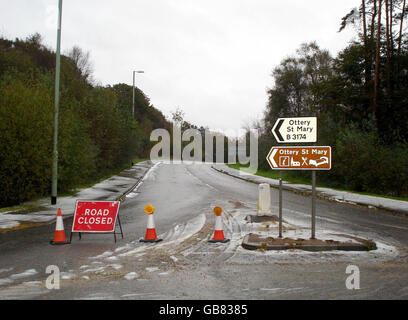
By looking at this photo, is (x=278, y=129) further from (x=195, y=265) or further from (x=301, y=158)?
(x=195, y=265)

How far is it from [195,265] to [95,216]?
373 centimetres

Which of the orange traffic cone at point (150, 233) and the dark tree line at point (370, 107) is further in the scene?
the dark tree line at point (370, 107)

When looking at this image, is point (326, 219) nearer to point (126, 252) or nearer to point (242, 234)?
point (242, 234)

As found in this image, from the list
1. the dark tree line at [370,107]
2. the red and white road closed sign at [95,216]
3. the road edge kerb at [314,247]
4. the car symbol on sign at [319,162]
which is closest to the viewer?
the road edge kerb at [314,247]

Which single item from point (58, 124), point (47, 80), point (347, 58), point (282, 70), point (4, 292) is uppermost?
point (282, 70)

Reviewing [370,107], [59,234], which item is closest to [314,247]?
[59,234]

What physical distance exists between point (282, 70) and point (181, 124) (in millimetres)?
34669

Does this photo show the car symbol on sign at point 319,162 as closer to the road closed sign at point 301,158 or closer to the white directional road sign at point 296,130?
the road closed sign at point 301,158

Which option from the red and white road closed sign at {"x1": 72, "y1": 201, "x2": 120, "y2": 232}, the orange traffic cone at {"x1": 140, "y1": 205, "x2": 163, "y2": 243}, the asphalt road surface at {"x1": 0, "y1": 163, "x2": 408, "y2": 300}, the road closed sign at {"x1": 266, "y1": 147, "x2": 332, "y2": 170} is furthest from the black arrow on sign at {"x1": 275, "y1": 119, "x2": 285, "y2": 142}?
the red and white road closed sign at {"x1": 72, "y1": 201, "x2": 120, "y2": 232}

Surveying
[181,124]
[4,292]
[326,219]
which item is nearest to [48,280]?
[4,292]

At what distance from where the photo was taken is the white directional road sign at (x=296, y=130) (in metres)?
9.12

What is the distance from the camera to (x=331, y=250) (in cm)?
829

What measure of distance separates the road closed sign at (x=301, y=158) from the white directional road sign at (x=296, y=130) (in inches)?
10.4

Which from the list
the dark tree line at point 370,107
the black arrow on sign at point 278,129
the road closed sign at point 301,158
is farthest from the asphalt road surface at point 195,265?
the dark tree line at point 370,107
